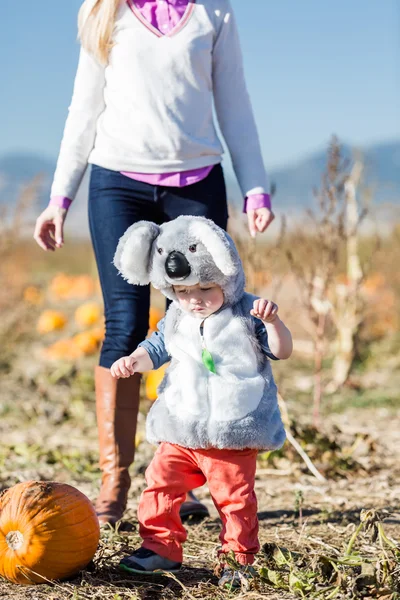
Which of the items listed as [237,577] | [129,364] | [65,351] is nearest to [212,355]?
[129,364]

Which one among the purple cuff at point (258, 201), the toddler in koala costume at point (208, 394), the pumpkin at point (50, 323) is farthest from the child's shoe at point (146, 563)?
the pumpkin at point (50, 323)

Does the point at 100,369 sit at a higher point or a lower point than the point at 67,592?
higher

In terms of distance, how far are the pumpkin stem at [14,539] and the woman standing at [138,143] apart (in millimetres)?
573

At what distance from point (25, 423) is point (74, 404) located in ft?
1.37

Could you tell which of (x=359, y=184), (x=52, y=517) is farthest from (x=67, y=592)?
(x=359, y=184)

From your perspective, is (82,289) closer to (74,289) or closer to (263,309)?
(74,289)

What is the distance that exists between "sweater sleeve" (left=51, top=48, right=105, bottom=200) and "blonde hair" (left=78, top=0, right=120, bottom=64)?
0.18ft

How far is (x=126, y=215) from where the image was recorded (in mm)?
2758

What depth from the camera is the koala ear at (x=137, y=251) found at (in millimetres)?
2324

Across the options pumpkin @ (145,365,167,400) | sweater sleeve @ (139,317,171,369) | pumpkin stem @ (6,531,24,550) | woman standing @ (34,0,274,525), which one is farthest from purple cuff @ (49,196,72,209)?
pumpkin @ (145,365,167,400)

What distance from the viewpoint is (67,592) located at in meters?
2.15

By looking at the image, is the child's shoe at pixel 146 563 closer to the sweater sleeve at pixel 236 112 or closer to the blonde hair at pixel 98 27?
the sweater sleeve at pixel 236 112

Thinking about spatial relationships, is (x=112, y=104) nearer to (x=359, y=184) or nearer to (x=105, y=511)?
(x=105, y=511)

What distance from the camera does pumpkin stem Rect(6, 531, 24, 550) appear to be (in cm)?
218
